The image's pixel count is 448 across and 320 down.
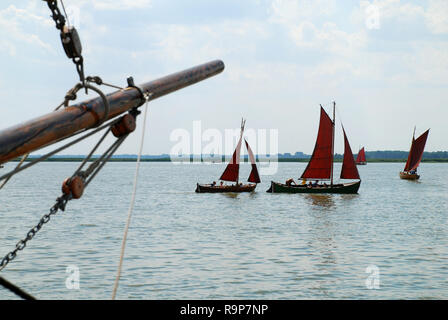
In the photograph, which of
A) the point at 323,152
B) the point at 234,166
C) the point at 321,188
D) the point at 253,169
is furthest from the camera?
the point at 253,169

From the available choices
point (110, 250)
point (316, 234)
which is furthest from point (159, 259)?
point (316, 234)

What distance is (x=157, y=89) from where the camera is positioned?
21.9 ft

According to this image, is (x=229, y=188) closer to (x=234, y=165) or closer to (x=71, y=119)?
(x=234, y=165)

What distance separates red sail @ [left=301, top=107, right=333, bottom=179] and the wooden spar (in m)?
58.8

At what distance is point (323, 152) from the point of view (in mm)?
65562

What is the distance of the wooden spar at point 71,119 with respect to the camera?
4875 mm

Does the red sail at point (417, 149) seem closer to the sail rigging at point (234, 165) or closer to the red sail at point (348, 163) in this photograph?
the red sail at point (348, 163)

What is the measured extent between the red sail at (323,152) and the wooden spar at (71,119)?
193 ft

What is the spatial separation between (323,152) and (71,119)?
6160cm

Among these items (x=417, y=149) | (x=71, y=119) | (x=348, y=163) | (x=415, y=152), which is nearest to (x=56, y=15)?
(x=71, y=119)
